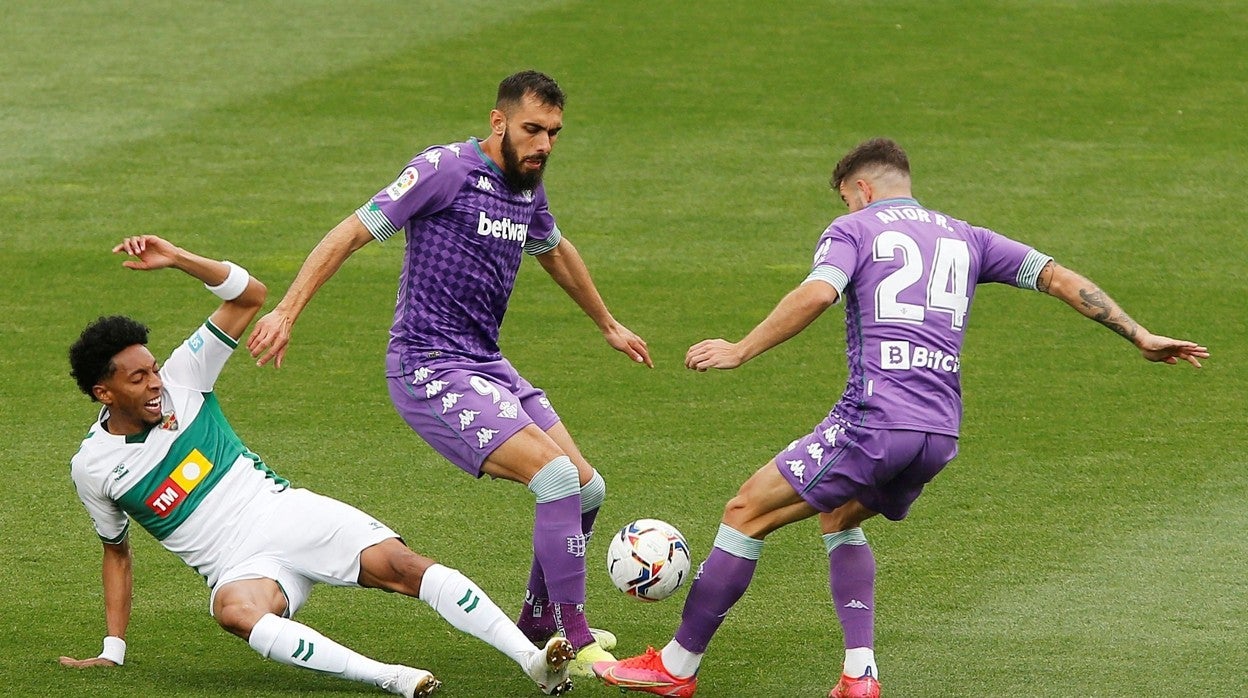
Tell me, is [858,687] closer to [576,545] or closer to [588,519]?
[576,545]

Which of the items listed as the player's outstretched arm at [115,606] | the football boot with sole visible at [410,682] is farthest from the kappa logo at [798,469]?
the player's outstretched arm at [115,606]

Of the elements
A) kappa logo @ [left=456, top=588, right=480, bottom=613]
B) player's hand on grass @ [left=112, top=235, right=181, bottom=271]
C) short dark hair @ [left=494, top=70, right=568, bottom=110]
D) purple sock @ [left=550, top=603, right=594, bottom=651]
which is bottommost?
purple sock @ [left=550, top=603, right=594, bottom=651]

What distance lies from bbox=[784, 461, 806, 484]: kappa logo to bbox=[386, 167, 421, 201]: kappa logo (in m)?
1.82

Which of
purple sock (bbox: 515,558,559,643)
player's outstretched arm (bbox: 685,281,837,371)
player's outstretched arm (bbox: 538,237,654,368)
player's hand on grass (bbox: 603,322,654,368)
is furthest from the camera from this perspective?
player's hand on grass (bbox: 603,322,654,368)

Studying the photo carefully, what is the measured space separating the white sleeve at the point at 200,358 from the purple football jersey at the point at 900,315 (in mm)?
2307

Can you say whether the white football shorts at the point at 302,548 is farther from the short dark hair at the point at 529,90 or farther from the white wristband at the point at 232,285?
A: the short dark hair at the point at 529,90

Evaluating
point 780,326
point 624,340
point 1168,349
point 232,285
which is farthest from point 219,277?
point 1168,349

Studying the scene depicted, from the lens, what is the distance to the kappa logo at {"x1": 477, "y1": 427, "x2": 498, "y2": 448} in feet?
20.9

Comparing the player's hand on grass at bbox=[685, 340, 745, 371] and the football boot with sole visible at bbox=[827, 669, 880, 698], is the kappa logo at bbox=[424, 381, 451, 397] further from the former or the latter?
the football boot with sole visible at bbox=[827, 669, 880, 698]

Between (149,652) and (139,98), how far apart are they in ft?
38.2

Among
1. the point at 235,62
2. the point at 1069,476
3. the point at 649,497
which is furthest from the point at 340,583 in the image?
the point at 235,62

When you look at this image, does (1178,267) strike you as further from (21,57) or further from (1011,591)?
(21,57)

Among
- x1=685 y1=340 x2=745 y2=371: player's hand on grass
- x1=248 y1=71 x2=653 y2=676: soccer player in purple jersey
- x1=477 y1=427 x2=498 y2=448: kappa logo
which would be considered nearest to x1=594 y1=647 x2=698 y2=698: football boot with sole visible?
x1=248 y1=71 x2=653 y2=676: soccer player in purple jersey

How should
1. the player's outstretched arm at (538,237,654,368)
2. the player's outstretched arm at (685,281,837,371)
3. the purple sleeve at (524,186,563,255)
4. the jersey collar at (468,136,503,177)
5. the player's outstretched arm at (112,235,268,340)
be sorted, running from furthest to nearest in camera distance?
the player's outstretched arm at (538,237,654,368) < the purple sleeve at (524,186,563,255) < the jersey collar at (468,136,503,177) < the player's outstretched arm at (112,235,268,340) < the player's outstretched arm at (685,281,837,371)
